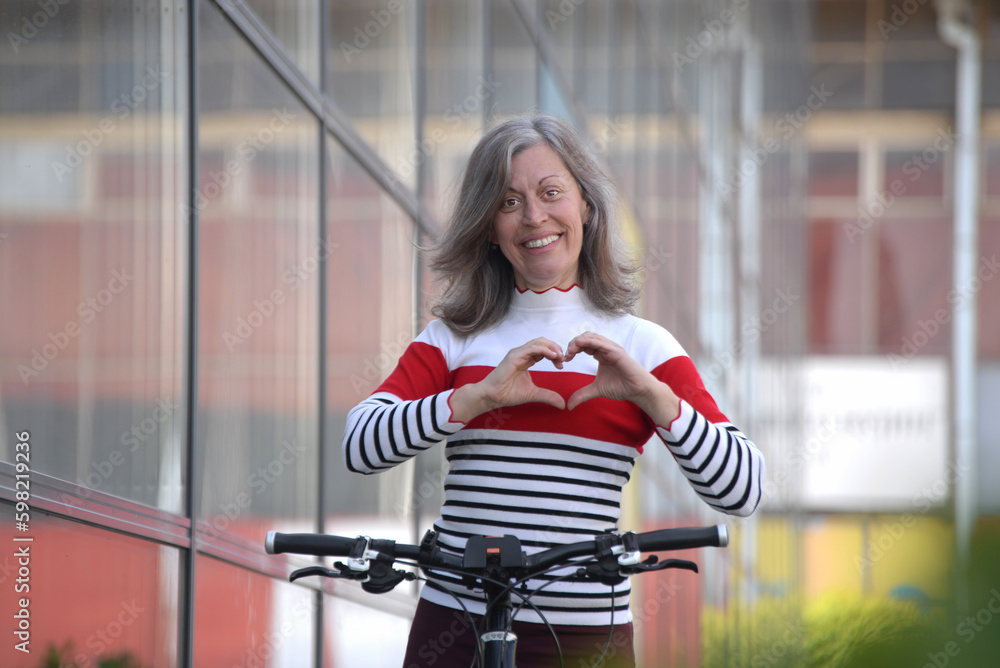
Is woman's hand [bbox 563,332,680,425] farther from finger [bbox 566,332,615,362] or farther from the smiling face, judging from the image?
the smiling face

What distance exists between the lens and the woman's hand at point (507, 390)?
5.39 feet

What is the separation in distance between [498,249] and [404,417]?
43 cm

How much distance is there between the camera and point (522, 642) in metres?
1.81

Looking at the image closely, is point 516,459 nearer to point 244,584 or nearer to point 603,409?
→ point 603,409

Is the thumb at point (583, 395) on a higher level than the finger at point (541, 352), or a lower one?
lower

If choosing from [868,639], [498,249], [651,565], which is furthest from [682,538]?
[868,639]

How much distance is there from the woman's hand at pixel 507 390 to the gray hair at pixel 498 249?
0.97ft

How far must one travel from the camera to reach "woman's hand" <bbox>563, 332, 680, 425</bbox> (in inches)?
64.7

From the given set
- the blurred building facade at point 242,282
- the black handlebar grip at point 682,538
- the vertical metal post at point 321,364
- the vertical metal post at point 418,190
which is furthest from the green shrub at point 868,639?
the vertical metal post at point 418,190

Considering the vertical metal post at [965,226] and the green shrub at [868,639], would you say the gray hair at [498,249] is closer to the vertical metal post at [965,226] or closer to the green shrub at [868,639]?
the green shrub at [868,639]

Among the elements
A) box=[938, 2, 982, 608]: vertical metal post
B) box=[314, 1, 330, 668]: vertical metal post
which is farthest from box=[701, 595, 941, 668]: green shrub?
box=[938, 2, 982, 608]: vertical metal post

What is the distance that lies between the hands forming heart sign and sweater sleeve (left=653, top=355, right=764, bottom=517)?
0.04 metres

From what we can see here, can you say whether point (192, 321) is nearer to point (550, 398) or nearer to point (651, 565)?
point (550, 398)

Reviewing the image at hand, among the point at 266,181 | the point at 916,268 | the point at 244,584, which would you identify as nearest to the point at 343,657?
the point at 244,584
